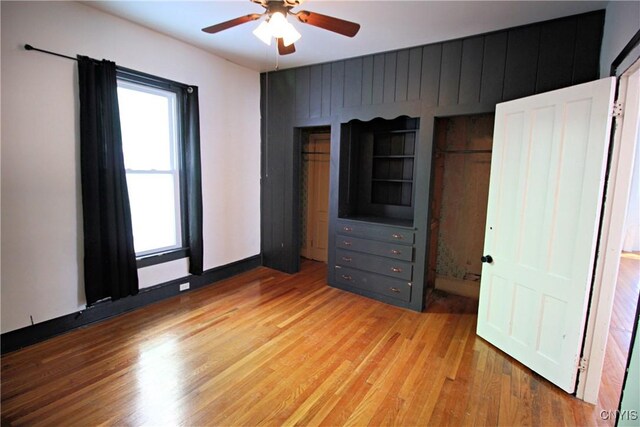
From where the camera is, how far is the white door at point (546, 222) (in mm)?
1986

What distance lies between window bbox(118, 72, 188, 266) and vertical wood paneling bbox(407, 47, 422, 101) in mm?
2518

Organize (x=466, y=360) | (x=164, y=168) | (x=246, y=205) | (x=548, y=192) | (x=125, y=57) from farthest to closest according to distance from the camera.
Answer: (x=246, y=205), (x=164, y=168), (x=125, y=57), (x=466, y=360), (x=548, y=192)

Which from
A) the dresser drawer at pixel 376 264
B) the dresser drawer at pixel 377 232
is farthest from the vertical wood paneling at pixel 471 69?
the dresser drawer at pixel 376 264

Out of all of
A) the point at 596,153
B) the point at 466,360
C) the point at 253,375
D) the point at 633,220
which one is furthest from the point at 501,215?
the point at 633,220

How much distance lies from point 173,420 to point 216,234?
243 cm

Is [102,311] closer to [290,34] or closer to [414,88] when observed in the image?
[290,34]

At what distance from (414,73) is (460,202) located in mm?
1582

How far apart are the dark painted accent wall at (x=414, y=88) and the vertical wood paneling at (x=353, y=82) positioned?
0.04 ft

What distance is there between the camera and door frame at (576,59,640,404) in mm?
1855

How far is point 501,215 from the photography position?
2574 millimetres

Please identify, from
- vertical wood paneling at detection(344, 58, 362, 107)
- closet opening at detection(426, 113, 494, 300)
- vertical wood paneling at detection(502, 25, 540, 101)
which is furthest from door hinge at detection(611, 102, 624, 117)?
vertical wood paneling at detection(344, 58, 362, 107)

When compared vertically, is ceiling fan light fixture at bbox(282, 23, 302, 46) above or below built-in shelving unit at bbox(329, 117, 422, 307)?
above

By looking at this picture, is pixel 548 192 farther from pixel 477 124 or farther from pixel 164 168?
pixel 164 168

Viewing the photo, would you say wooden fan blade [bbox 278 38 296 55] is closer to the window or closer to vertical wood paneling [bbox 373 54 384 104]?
vertical wood paneling [bbox 373 54 384 104]
